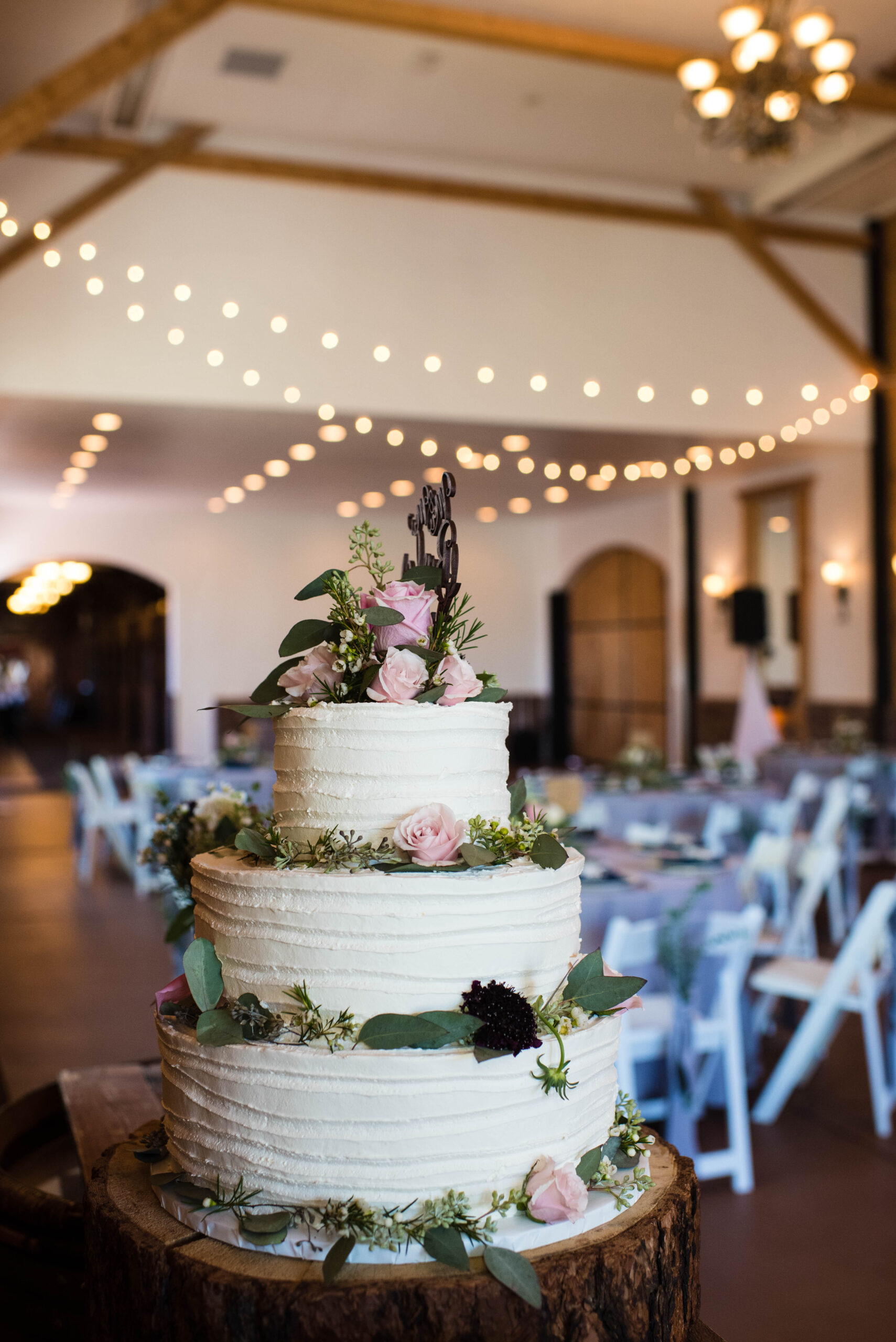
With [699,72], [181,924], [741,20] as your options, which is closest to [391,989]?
[181,924]

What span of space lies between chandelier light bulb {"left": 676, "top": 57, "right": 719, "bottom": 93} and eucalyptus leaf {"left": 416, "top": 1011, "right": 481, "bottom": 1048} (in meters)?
5.91

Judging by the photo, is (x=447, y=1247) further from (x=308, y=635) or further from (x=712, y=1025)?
(x=712, y=1025)

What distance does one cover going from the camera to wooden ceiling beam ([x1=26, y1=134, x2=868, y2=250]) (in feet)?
28.3

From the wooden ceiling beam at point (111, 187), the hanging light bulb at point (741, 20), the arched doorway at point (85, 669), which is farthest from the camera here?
the arched doorway at point (85, 669)

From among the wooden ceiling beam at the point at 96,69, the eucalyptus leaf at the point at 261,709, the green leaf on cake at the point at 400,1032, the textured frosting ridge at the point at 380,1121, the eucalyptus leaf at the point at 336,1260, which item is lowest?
the eucalyptus leaf at the point at 336,1260

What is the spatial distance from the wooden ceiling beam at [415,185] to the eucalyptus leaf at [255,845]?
8.44 meters

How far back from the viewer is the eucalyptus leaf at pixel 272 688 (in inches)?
65.2

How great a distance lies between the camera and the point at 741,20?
18.7 ft

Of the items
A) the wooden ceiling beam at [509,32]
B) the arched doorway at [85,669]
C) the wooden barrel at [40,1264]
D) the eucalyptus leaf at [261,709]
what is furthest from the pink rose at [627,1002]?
the arched doorway at [85,669]

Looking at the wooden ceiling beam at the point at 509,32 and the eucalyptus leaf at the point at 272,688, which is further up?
the wooden ceiling beam at the point at 509,32

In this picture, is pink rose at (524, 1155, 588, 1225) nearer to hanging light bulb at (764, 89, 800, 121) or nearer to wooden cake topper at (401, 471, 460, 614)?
wooden cake topper at (401, 471, 460, 614)

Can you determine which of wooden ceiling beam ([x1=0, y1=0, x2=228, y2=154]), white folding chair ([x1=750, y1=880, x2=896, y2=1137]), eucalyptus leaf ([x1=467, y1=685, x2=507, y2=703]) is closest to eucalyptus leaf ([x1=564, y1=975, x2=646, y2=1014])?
eucalyptus leaf ([x1=467, y1=685, x2=507, y2=703])

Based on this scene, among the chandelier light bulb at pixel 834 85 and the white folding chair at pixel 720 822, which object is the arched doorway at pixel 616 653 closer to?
the white folding chair at pixel 720 822

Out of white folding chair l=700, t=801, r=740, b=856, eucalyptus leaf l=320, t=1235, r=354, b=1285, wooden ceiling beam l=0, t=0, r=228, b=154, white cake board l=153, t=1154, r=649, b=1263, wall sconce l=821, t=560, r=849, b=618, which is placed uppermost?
wooden ceiling beam l=0, t=0, r=228, b=154
